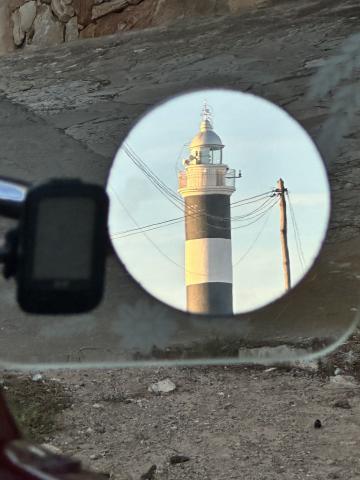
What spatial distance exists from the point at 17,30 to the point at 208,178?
1464mm

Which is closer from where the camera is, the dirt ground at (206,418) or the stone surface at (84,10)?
the dirt ground at (206,418)

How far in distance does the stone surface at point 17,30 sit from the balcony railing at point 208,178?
1.32m

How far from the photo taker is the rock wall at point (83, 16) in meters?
2.41

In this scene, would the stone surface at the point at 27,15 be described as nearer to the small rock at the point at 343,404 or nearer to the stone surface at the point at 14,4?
the stone surface at the point at 14,4

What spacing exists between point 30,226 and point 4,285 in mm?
1184

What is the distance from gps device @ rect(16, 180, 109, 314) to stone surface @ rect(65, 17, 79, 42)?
1299mm

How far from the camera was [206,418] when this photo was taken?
1.97 meters

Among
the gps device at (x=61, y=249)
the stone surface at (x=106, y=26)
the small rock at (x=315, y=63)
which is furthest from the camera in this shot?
the stone surface at (x=106, y=26)

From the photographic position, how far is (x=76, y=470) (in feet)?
1.94

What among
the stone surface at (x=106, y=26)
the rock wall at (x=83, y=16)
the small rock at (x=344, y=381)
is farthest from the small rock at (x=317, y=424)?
the stone surface at (x=106, y=26)

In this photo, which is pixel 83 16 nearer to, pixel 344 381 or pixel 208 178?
pixel 208 178

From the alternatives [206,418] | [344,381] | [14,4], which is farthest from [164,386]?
[14,4]

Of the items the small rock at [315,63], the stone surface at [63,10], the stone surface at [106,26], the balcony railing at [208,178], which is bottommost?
the balcony railing at [208,178]

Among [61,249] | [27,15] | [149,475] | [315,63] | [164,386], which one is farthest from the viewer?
[27,15]
